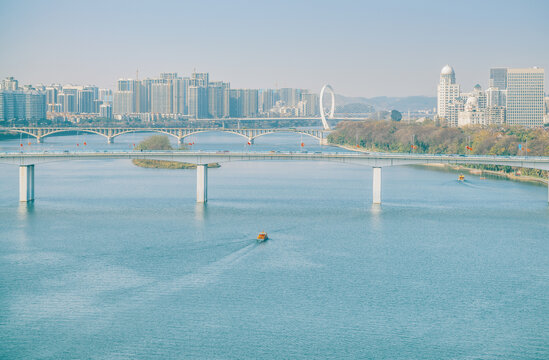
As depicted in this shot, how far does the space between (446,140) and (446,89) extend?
2107 inches

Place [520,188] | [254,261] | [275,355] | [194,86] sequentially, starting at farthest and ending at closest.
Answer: [194,86], [520,188], [254,261], [275,355]

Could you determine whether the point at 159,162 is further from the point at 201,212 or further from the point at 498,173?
the point at 201,212

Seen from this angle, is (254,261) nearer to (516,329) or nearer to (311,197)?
(516,329)

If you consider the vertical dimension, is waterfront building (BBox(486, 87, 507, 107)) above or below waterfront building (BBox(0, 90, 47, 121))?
above

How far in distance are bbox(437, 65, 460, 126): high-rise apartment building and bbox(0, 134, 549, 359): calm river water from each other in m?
72.9

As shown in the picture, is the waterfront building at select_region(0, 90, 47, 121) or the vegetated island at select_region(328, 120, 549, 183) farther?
the waterfront building at select_region(0, 90, 47, 121)

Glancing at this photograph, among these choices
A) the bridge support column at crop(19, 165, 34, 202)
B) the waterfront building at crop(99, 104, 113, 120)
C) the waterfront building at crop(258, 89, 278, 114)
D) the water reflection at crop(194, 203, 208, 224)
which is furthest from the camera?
the waterfront building at crop(258, 89, 278, 114)

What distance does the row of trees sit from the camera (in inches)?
1603

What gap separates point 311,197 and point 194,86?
98360mm

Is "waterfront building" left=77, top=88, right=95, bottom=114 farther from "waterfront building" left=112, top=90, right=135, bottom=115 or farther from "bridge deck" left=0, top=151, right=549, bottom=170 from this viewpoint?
"bridge deck" left=0, top=151, right=549, bottom=170

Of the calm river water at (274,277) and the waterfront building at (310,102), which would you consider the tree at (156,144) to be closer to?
the calm river water at (274,277)

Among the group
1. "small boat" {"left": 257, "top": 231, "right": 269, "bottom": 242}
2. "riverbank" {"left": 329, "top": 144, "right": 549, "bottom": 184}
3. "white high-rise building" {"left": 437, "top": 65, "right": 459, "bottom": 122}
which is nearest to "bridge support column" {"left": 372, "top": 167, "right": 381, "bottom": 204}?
"small boat" {"left": 257, "top": 231, "right": 269, "bottom": 242}

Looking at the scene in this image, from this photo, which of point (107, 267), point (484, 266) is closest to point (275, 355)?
point (107, 267)

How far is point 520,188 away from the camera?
31984 mm
